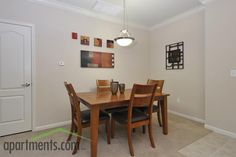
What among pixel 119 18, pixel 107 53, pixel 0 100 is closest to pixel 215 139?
pixel 107 53

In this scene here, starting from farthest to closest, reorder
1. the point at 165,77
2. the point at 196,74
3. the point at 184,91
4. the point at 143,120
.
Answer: the point at 165,77 → the point at 184,91 → the point at 196,74 → the point at 143,120

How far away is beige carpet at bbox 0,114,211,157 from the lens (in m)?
1.87

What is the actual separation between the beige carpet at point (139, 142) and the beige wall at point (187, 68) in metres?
0.57

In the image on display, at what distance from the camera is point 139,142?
2.18 m

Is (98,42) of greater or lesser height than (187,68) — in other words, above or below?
above

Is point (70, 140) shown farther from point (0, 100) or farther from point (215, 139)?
point (215, 139)

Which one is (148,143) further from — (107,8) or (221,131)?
(107,8)

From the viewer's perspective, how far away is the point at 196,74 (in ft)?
10.3

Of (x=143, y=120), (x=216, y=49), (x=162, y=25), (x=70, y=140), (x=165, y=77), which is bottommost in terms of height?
(x=70, y=140)

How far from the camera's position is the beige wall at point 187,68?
305 centimetres

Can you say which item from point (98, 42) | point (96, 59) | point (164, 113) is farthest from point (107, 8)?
point (164, 113)

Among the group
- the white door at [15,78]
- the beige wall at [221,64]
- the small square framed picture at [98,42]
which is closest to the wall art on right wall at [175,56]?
the beige wall at [221,64]

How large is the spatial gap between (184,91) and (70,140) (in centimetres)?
282

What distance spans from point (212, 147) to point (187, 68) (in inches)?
73.0
